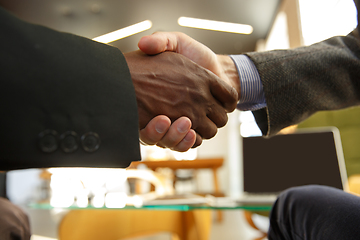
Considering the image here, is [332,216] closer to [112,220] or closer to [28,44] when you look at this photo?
[28,44]

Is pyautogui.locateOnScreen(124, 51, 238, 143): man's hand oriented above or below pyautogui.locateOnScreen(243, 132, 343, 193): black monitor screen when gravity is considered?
above

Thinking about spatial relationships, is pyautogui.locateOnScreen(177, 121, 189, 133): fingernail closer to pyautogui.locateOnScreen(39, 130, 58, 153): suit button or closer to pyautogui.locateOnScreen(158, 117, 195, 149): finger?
pyautogui.locateOnScreen(158, 117, 195, 149): finger

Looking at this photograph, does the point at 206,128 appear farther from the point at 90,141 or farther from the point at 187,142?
the point at 90,141

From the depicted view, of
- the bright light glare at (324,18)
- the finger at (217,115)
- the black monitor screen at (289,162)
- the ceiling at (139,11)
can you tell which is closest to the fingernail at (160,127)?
the finger at (217,115)

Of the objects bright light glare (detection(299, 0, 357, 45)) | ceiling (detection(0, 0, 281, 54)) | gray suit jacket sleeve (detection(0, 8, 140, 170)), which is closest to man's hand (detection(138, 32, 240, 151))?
gray suit jacket sleeve (detection(0, 8, 140, 170))

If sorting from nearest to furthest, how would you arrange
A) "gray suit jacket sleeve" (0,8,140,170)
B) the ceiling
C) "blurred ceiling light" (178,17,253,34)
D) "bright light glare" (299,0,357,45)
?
"gray suit jacket sleeve" (0,8,140,170) < "bright light glare" (299,0,357,45) < the ceiling < "blurred ceiling light" (178,17,253,34)

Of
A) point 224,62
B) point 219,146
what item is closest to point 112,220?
point 224,62

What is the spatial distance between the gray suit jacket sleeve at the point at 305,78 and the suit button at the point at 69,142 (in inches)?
15.8

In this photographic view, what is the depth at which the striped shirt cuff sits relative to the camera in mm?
568

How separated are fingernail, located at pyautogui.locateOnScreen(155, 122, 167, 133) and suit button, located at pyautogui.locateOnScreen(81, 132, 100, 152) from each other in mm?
179

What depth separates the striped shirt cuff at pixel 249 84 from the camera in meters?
0.57

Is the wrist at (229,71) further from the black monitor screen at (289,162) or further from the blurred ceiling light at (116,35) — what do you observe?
the black monitor screen at (289,162)

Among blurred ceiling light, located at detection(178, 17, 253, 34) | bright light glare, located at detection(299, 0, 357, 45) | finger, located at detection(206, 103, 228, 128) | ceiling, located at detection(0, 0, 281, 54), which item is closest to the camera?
finger, located at detection(206, 103, 228, 128)

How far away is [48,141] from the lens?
0.25 m
